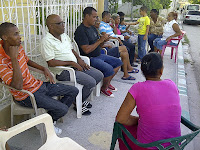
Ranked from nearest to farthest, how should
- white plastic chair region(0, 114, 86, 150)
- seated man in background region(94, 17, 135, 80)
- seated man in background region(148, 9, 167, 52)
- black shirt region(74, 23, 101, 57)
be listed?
Answer: white plastic chair region(0, 114, 86, 150), black shirt region(74, 23, 101, 57), seated man in background region(94, 17, 135, 80), seated man in background region(148, 9, 167, 52)

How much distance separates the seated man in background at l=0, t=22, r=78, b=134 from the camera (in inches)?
88.6

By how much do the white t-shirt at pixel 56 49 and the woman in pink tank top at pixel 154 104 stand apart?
1.62 meters

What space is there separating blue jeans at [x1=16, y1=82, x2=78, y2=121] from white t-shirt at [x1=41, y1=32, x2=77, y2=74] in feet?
1.48

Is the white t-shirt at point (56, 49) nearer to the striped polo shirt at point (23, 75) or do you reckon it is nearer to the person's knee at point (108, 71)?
the striped polo shirt at point (23, 75)

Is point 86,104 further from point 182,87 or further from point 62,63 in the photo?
point 182,87

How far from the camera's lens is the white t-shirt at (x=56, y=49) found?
3.08 metres

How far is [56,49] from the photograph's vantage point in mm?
3186

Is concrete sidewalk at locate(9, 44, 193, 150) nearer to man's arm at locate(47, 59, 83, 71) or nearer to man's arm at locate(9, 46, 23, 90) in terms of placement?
man's arm at locate(47, 59, 83, 71)

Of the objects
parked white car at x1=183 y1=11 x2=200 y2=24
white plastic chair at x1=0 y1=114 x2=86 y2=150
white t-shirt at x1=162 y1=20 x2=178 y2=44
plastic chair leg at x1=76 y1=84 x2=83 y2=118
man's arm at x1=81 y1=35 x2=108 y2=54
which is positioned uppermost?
parked white car at x1=183 y1=11 x2=200 y2=24

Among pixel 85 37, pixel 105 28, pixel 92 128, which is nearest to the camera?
pixel 92 128

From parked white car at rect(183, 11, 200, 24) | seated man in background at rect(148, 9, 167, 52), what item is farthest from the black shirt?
parked white car at rect(183, 11, 200, 24)

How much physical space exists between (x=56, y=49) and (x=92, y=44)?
31.3 inches

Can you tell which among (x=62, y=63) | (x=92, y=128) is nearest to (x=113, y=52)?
(x=62, y=63)

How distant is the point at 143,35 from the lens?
248 inches
